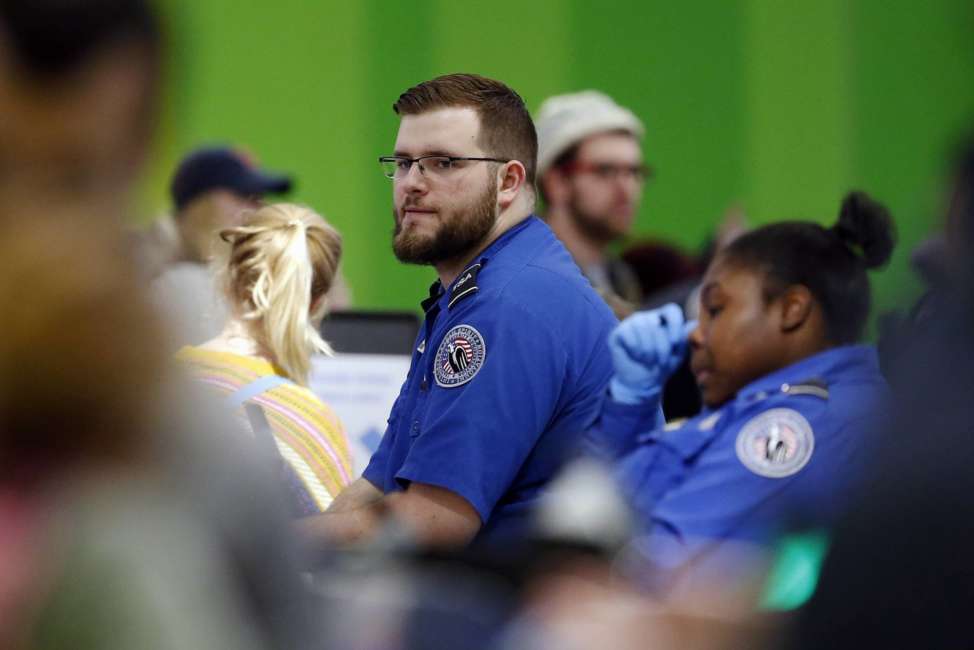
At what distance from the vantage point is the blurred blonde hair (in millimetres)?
3277

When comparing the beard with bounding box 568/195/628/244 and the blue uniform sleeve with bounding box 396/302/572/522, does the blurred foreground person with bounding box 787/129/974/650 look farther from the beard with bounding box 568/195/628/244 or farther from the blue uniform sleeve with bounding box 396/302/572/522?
the beard with bounding box 568/195/628/244

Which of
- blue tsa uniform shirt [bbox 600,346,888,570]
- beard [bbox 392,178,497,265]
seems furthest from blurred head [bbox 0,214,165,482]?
beard [bbox 392,178,497,265]

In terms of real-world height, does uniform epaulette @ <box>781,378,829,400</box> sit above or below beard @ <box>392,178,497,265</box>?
below

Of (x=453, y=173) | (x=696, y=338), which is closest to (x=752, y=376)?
(x=696, y=338)

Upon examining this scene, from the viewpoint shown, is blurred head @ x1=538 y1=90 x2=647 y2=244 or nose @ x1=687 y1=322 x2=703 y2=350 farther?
blurred head @ x1=538 y1=90 x2=647 y2=244

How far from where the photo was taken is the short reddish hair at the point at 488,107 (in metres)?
2.88

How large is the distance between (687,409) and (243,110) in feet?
9.68

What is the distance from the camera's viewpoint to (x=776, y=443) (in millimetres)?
2609

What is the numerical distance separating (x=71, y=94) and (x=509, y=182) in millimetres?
1984

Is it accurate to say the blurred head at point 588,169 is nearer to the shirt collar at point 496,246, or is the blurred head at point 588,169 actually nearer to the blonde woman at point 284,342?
the blonde woman at point 284,342

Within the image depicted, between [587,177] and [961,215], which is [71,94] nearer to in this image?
[961,215]

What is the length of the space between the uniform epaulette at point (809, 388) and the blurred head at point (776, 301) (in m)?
0.16

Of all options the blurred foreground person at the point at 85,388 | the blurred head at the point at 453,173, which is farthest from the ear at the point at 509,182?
the blurred foreground person at the point at 85,388

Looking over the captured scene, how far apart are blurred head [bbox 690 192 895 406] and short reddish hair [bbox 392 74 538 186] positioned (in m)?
0.47
